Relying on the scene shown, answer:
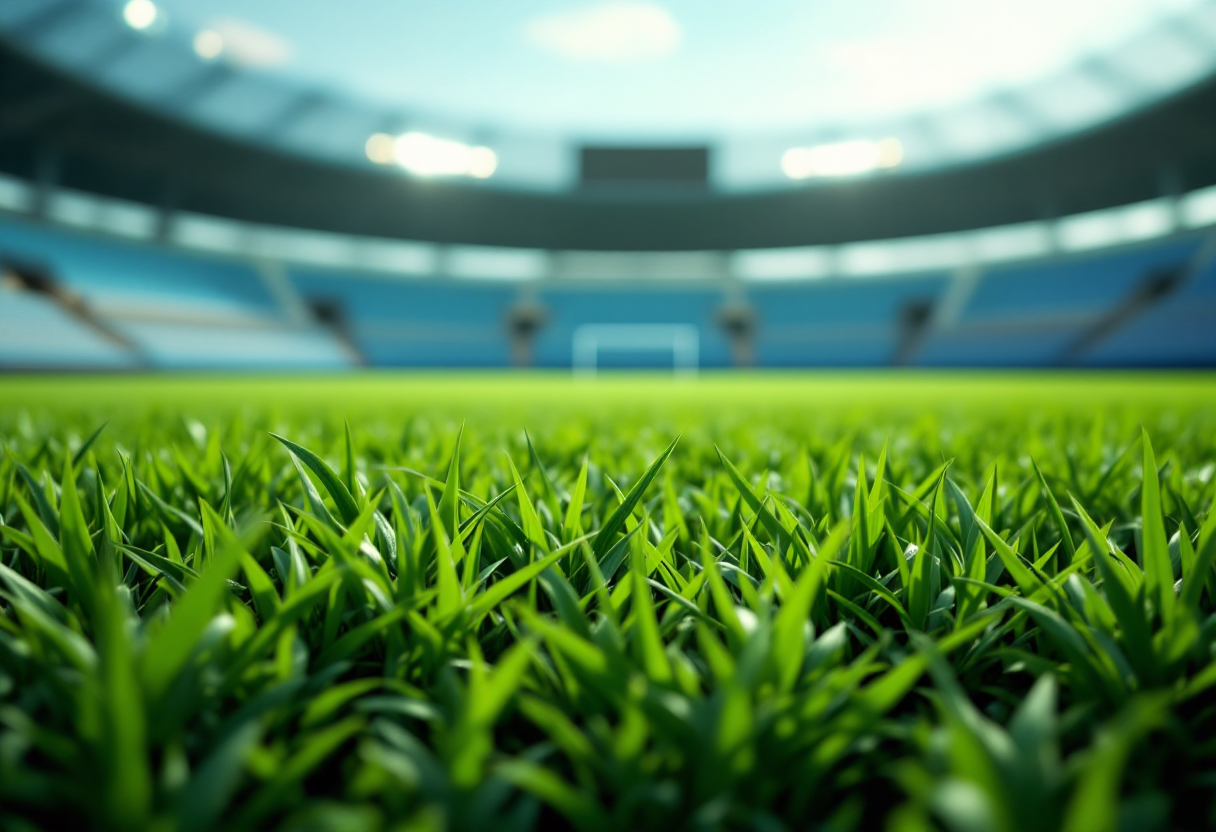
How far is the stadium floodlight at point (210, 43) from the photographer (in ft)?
62.8

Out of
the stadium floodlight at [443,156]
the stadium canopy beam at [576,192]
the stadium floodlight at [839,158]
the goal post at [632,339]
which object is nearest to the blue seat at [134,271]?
the stadium canopy beam at [576,192]

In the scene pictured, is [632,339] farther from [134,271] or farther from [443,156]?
[134,271]

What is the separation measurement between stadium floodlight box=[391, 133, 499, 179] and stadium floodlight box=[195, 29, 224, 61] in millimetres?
6749

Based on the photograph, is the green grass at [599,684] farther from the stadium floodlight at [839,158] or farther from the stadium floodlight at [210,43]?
the stadium floodlight at [839,158]

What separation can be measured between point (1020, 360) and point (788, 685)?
969 inches

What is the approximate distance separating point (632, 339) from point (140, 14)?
681 inches

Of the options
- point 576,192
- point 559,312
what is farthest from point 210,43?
point 559,312

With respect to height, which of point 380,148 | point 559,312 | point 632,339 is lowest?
point 632,339

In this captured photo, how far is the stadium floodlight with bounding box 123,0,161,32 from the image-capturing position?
17.7m

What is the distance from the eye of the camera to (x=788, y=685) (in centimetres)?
41

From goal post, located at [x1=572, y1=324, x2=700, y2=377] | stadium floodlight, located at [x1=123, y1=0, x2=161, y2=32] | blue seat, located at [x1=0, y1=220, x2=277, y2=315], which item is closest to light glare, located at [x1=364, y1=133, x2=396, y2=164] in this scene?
blue seat, located at [x1=0, y1=220, x2=277, y2=315]

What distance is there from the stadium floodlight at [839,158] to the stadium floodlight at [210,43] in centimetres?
1891

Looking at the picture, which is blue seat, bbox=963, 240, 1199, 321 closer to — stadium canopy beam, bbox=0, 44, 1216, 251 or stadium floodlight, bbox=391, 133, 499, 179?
stadium canopy beam, bbox=0, 44, 1216, 251

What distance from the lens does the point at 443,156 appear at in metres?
27.2
